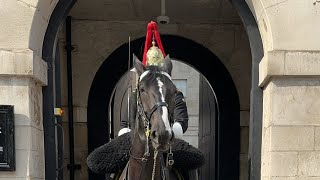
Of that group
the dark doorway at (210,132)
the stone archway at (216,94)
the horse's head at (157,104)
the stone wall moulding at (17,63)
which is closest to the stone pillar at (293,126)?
the horse's head at (157,104)

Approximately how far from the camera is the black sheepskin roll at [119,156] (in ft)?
12.8

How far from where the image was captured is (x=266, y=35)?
3814 millimetres

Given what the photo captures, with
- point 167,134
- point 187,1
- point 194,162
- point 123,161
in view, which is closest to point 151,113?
point 167,134

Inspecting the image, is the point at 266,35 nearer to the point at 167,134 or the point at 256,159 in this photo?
the point at 256,159

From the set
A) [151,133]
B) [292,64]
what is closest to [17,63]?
[151,133]

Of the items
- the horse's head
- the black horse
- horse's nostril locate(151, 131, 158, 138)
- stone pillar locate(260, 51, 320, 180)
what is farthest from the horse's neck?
stone pillar locate(260, 51, 320, 180)

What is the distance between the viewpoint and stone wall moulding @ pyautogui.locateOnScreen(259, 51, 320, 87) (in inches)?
145

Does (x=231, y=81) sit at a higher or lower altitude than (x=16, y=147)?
higher

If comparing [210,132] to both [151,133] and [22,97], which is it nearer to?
[22,97]

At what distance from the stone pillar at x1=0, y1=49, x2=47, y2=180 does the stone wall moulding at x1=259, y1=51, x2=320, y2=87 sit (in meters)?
1.97

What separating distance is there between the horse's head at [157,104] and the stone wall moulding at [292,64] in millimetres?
1001

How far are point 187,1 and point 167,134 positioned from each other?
10.6ft

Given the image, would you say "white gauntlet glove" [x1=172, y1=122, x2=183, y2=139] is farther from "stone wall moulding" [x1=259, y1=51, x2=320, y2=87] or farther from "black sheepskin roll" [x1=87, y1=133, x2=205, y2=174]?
"stone wall moulding" [x1=259, y1=51, x2=320, y2=87]

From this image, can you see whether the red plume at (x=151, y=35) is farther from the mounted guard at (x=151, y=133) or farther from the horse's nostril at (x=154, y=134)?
the horse's nostril at (x=154, y=134)
